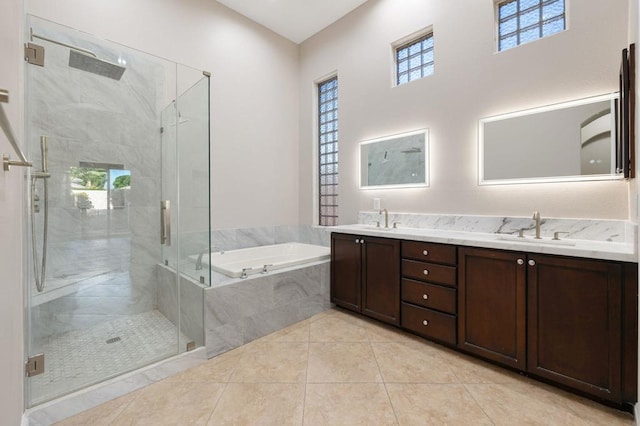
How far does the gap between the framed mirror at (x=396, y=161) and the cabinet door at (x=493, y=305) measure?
1121mm

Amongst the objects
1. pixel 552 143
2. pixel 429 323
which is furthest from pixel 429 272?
pixel 552 143

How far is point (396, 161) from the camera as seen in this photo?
10.5 feet

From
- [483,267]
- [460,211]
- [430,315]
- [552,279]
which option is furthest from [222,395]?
[460,211]

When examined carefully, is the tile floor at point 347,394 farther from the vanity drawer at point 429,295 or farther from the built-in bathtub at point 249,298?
the vanity drawer at point 429,295

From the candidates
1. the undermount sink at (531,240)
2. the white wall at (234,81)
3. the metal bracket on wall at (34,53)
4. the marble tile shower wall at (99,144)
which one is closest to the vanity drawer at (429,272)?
the undermount sink at (531,240)

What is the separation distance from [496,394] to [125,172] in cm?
326

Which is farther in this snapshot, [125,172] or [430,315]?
[125,172]

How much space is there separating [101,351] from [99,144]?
5.36ft

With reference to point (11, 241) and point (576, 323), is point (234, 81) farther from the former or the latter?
point (576, 323)

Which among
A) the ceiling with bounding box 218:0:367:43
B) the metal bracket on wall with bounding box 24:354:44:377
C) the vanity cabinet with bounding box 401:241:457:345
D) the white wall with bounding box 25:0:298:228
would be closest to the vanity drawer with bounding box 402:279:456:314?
the vanity cabinet with bounding box 401:241:457:345

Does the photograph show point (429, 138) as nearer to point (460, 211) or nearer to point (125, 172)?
point (460, 211)

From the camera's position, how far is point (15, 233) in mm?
1383

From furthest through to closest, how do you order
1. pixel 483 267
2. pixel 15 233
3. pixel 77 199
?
1. pixel 77 199
2. pixel 483 267
3. pixel 15 233

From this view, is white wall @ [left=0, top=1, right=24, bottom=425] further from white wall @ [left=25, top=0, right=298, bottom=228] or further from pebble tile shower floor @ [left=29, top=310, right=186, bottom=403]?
white wall @ [left=25, top=0, right=298, bottom=228]
